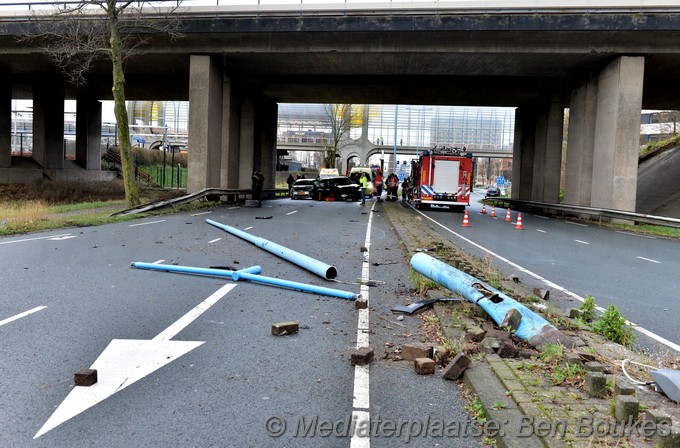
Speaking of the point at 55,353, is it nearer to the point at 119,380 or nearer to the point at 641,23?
the point at 119,380

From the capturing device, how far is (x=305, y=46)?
29.1m

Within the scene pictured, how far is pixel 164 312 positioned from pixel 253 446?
151 inches

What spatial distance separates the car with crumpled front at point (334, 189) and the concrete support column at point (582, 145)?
52.0 ft

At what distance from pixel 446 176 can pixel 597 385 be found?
97.3 ft

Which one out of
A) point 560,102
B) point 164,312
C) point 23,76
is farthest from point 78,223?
point 560,102

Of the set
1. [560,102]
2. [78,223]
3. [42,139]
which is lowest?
[78,223]

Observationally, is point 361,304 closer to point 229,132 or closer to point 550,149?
point 229,132

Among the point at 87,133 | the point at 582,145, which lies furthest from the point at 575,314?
the point at 87,133

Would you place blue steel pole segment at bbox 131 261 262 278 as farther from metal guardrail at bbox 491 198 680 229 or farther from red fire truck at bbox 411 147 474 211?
red fire truck at bbox 411 147 474 211

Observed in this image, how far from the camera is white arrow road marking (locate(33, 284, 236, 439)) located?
4.21 meters

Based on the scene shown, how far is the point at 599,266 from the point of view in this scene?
12.5 meters

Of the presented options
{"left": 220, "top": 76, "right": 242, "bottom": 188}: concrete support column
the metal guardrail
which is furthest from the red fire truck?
{"left": 220, "top": 76, "right": 242, "bottom": 188}: concrete support column

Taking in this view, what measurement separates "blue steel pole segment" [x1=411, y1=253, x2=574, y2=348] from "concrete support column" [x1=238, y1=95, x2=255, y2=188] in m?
33.4

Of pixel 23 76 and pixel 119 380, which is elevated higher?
pixel 23 76
